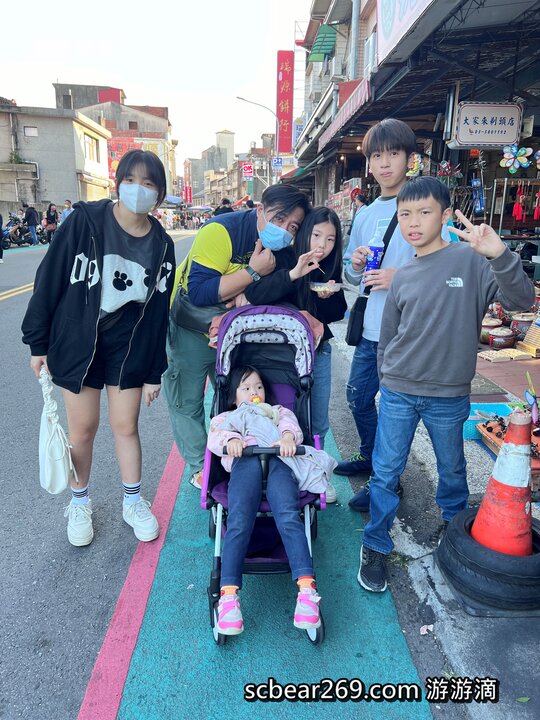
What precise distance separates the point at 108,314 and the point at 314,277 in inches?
45.9

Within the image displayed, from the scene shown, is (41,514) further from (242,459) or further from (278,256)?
(278,256)

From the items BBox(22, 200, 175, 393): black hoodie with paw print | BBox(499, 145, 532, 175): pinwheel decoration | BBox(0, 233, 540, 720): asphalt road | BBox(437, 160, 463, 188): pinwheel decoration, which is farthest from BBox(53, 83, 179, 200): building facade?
BBox(22, 200, 175, 393): black hoodie with paw print

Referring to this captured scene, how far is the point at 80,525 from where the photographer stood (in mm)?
2734

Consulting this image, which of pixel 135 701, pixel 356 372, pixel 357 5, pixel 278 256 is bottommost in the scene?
pixel 135 701

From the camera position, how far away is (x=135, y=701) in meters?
1.83

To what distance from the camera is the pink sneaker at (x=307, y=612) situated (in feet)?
6.51

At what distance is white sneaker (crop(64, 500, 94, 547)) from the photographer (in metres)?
2.72

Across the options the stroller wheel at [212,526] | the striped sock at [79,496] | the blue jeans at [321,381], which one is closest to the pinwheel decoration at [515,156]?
the blue jeans at [321,381]

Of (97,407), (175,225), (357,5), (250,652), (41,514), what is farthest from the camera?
(175,225)

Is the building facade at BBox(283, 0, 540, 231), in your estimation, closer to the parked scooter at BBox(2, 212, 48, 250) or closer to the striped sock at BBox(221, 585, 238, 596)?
the striped sock at BBox(221, 585, 238, 596)

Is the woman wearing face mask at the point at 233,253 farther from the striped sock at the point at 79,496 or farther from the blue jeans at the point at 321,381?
the striped sock at the point at 79,496

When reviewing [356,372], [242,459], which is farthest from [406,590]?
[356,372]

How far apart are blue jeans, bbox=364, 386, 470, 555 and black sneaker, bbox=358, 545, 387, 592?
0.04m

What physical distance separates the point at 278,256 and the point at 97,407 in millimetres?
1330
